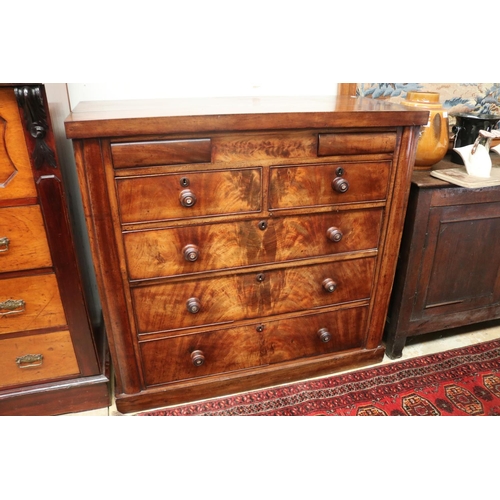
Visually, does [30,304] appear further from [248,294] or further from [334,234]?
[334,234]

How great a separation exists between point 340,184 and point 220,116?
1.55 ft

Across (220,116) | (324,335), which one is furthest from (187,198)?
(324,335)

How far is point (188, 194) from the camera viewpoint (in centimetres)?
122

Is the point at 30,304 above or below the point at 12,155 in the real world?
below

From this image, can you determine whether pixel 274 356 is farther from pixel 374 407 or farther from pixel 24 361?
pixel 24 361

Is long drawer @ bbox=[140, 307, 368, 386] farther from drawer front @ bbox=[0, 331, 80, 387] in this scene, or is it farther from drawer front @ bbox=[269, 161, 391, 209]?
drawer front @ bbox=[269, 161, 391, 209]

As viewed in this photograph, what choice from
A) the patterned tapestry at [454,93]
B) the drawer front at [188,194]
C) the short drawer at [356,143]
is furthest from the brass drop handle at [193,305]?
the patterned tapestry at [454,93]

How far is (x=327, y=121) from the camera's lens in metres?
1.25

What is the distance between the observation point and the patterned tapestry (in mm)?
1808

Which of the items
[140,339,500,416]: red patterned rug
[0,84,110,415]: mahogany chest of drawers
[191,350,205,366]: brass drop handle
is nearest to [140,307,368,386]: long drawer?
[191,350,205,366]: brass drop handle

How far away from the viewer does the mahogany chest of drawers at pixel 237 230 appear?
3.89 ft

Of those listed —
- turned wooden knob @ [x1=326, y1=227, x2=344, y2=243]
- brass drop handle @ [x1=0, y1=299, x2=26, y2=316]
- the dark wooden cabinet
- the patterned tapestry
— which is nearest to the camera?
brass drop handle @ [x1=0, y1=299, x2=26, y2=316]

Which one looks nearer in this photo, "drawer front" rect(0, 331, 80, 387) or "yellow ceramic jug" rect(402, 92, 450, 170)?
"drawer front" rect(0, 331, 80, 387)

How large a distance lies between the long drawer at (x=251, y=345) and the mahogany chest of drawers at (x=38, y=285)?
24cm
